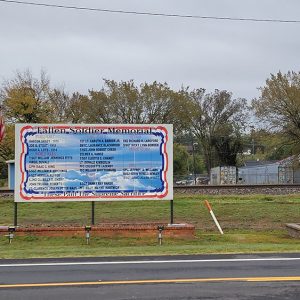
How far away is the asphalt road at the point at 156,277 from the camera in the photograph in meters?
7.83

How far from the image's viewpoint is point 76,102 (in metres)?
71.9

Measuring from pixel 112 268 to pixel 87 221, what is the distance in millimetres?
10616

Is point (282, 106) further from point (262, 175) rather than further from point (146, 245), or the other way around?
point (146, 245)

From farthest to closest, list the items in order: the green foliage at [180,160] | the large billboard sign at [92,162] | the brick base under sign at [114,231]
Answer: the green foliage at [180,160] → the large billboard sign at [92,162] → the brick base under sign at [114,231]

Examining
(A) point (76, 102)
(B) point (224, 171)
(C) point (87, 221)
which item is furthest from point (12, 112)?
(C) point (87, 221)

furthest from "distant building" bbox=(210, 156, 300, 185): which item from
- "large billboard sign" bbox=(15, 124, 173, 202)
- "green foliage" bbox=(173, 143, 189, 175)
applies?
"large billboard sign" bbox=(15, 124, 173, 202)

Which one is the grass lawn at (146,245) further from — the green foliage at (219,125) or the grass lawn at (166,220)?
the green foliage at (219,125)

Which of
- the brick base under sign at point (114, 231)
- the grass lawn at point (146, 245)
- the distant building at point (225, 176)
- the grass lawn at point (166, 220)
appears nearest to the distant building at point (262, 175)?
the distant building at point (225, 176)

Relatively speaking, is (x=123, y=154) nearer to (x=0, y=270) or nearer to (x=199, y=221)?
(x=199, y=221)

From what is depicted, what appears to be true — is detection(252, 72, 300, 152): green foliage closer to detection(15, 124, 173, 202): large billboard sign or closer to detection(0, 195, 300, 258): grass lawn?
detection(0, 195, 300, 258): grass lawn

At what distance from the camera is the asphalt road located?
7828 millimetres

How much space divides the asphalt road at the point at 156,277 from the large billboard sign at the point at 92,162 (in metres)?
5.85

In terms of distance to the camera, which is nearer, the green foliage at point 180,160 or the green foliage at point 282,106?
the green foliage at point 282,106

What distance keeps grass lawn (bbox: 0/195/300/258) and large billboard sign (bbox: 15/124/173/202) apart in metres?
1.63
